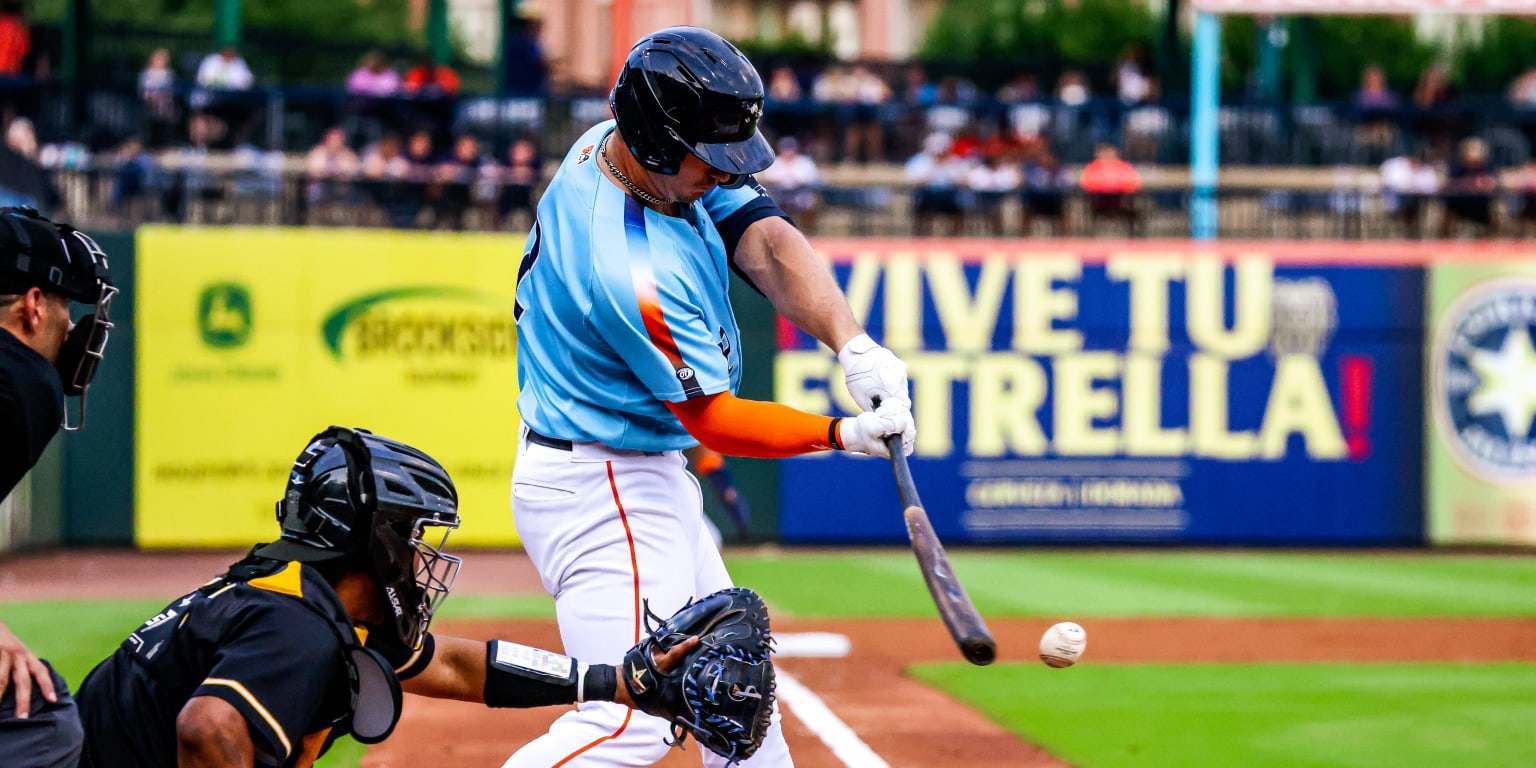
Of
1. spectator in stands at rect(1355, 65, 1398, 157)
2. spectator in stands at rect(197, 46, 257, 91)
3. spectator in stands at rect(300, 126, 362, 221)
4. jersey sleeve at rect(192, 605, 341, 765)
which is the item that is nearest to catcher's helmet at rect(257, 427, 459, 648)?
jersey sleeve at rect(192, 605, 341, 765)

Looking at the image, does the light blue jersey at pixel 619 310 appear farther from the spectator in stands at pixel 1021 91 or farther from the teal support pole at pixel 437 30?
the teal support pole at pixel 437 30

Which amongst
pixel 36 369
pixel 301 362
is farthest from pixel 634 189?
pixel 301 362

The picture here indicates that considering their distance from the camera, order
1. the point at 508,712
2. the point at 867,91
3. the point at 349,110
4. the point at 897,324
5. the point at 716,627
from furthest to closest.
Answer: the point at 867,91 → the point at 349,110 → the point at 897,324 → the point at 508,712 → the point at 716,627

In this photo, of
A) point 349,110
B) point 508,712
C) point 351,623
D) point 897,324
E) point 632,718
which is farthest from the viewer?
point 349,110

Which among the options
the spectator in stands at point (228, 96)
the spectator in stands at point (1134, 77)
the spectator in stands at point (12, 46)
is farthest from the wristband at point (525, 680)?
the spectator in stands at point (1134, 77)

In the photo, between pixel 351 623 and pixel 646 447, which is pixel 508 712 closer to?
pixel 646 447

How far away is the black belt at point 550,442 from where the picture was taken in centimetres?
373

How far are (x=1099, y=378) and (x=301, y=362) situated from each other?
7.55 m

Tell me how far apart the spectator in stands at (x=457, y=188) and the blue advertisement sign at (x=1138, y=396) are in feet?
11.5

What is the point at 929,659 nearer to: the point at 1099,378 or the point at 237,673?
the point at 237,673

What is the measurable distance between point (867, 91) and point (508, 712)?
14.2m

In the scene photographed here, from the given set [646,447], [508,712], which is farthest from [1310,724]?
[646,447]

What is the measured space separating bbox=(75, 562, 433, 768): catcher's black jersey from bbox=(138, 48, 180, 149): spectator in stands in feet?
46.0

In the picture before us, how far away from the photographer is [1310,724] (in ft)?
22.2
